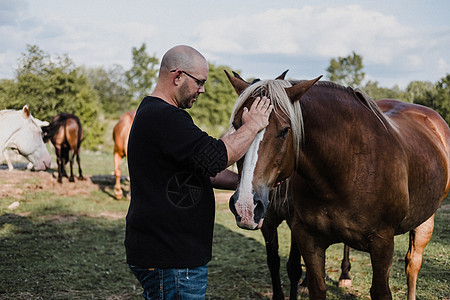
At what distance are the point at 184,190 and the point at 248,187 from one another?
0.33m

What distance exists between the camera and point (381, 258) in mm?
2787

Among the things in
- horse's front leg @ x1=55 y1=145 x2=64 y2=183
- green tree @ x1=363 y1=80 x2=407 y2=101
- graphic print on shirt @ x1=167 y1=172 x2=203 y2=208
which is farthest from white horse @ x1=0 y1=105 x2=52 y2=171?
green tree @ x1=363 y1=80 x2=407 y2=101

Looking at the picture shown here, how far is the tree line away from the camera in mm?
19625

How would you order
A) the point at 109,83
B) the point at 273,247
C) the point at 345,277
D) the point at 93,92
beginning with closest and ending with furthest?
the point at 273,247
the point at 345,277
the point at 93,92
the point at 109,83

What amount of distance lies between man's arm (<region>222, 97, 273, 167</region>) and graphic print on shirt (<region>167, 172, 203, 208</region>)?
0.22 metres

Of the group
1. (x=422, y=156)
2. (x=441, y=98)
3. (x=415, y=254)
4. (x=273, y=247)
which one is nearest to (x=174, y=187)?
(x=422, y=156)

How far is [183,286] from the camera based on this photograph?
1.95 metres

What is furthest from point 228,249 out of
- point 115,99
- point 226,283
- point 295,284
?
point 115,99

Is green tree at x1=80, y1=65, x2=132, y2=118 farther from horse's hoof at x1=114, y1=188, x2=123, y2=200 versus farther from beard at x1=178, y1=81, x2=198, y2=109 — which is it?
beard at x1=178, y1=81, x2=198, y2=109

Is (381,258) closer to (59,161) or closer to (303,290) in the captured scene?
(303,290)

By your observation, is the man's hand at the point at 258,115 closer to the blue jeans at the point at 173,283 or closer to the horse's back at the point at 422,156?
the blue jeans at the point at 173,283

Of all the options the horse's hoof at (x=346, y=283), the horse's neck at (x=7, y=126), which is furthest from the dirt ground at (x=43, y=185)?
the horse's hoof at (x=346, y=283)

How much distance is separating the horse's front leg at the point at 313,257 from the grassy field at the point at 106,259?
156 centimetres

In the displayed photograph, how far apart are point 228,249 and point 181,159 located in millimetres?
5035
